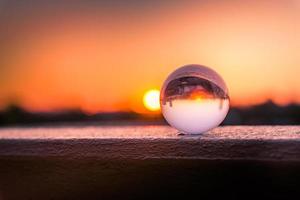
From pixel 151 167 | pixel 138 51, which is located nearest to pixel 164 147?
pixel 151 167

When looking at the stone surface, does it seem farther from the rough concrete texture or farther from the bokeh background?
the bokeh background

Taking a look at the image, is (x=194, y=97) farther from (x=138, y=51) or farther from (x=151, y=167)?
(x=138, y=51)

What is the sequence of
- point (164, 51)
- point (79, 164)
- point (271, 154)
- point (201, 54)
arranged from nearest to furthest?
point (271, 154)
point (79, 164)
point (201, 54)
point (164, 51)

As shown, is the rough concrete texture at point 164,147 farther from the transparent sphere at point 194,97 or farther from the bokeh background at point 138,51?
the bokeh background at point 138,51

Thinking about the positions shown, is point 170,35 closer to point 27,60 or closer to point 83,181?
point 27,60

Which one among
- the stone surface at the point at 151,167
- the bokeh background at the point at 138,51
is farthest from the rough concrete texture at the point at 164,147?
the bokeh background at the point at 138,51

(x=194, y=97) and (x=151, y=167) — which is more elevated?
(x=194, y=97)

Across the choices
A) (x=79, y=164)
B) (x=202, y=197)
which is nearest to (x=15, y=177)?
(x=79, y=164)

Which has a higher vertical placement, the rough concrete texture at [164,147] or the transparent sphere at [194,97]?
the transparent sphere at [194,97]

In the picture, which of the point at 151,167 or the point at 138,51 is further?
the point at 138,51
